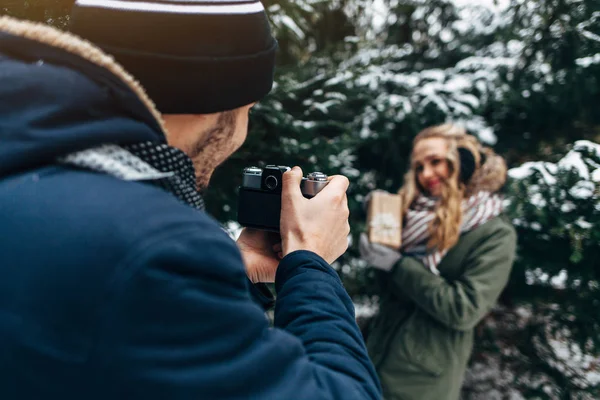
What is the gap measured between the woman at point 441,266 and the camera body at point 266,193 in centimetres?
146

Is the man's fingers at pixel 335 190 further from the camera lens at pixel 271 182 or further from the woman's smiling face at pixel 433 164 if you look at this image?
the woman's smiling face at pixel 433 164

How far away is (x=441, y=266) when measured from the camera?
262 centimetres

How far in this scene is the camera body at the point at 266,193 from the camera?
1.20 m

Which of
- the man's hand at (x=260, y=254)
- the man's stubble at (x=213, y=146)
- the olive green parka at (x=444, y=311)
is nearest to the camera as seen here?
the man's stubble at (x=213, y=146)

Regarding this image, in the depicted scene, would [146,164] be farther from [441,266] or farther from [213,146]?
[441,266]

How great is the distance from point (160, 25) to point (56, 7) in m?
A: 1.14

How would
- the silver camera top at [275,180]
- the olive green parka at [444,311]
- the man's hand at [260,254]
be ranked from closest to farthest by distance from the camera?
the silver camera top at [275,180] → the man's hand at [260,254] → the olive green parka at [444,311]

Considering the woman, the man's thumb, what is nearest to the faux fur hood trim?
the man's thumb

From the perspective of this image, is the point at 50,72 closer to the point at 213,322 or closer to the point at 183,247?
the point at 183,247

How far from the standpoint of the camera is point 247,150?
2678 mm

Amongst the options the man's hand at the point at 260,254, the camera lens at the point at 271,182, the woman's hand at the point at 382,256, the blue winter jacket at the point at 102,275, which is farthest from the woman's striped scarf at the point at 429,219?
the blue winter jacket at the point at 102,275

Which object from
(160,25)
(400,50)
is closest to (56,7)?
(160,25)

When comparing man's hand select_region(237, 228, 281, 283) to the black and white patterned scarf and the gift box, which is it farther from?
the gift box

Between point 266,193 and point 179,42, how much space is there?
1.61 feet
